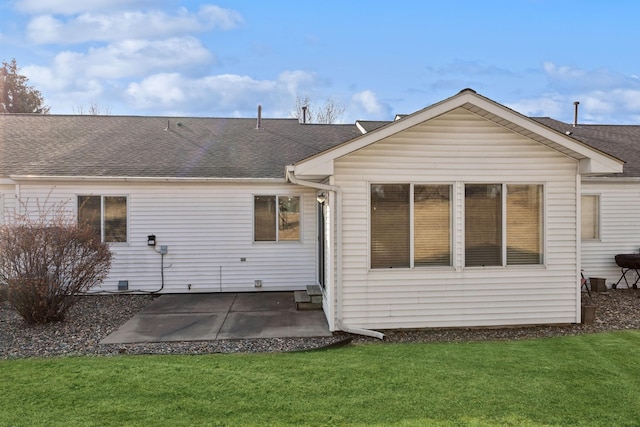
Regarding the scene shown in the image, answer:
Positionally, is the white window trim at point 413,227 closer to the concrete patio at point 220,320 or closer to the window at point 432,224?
the window at point 432,224

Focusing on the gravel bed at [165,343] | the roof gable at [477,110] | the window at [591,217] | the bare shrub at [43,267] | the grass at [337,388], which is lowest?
the gravel bed at [165,343]

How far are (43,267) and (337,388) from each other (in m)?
5.60

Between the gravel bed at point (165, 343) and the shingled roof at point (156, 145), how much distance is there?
3555mm

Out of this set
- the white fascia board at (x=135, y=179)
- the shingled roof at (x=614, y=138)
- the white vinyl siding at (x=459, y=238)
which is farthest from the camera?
the shingled roof at (x=614, y=138)

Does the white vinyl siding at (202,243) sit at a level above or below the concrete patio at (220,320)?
above

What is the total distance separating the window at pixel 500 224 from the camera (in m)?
6.46

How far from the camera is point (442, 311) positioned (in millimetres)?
6438

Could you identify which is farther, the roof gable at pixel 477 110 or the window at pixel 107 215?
the window at pixel 107 215

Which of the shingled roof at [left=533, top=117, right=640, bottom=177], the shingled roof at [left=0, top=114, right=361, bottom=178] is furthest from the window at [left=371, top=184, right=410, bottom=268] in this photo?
the shingled roof at [left=533, top=117, right=640, bottom=177]

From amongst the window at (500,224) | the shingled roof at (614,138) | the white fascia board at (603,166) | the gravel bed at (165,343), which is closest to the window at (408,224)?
the window at (500,224)

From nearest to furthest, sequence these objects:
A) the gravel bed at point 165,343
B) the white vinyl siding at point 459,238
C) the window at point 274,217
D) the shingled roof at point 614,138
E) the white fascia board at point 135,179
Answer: the gravel bed at point 165,343
the white vinyl siding at point 459,238
the white fascia board at point 135,179
the window at point 274,217
the shingled roof at point 614,138

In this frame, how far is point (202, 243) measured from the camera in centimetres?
952

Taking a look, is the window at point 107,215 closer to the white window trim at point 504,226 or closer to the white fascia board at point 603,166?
the white window trim at point 504,226

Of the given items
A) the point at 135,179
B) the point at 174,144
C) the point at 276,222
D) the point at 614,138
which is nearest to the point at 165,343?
the point at 276,222
